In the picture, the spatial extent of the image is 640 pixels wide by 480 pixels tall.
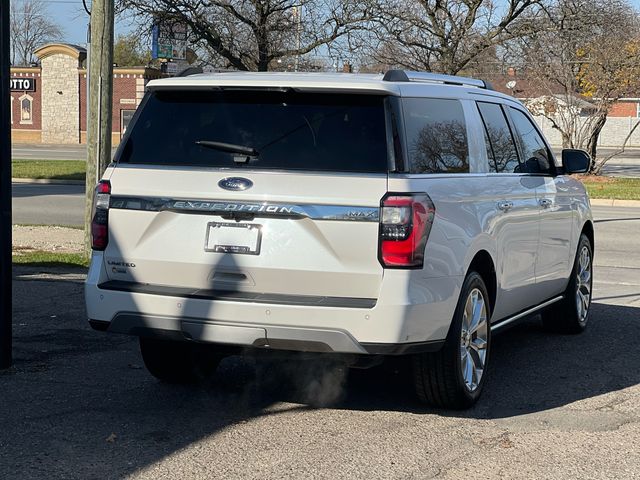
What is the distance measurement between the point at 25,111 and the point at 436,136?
62469mm

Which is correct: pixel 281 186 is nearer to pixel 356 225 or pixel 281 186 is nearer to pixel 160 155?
pixel 356 225

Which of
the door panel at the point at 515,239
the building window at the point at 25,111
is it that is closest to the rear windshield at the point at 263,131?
the door panel at the point at 515,239

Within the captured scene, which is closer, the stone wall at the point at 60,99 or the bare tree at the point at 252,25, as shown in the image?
the bare tree at the point at 252,25

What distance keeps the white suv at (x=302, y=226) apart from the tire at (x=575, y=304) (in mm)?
2409

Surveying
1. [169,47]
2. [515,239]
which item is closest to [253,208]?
[515,239]

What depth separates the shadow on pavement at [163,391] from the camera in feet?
17.4

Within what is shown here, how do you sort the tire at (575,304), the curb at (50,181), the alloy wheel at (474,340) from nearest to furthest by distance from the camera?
the alloy wheel at (474,340), the tire at (575,304), the curb at (50,181)

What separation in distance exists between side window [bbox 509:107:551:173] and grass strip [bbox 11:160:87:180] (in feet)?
70.6

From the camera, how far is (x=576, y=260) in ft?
28.4

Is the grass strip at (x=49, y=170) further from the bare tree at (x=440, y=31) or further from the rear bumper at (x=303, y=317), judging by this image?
the rear bumper at (x=303, y=317)

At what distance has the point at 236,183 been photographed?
5555mm

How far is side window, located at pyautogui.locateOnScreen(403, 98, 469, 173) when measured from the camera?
18.9 feet

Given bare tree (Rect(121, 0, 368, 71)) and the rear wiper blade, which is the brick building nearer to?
bare tree (Rect(121, 0, 368, 71))

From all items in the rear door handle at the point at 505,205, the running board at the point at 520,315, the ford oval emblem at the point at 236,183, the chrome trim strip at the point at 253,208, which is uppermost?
the ford oval emblem at the point at 236,183
